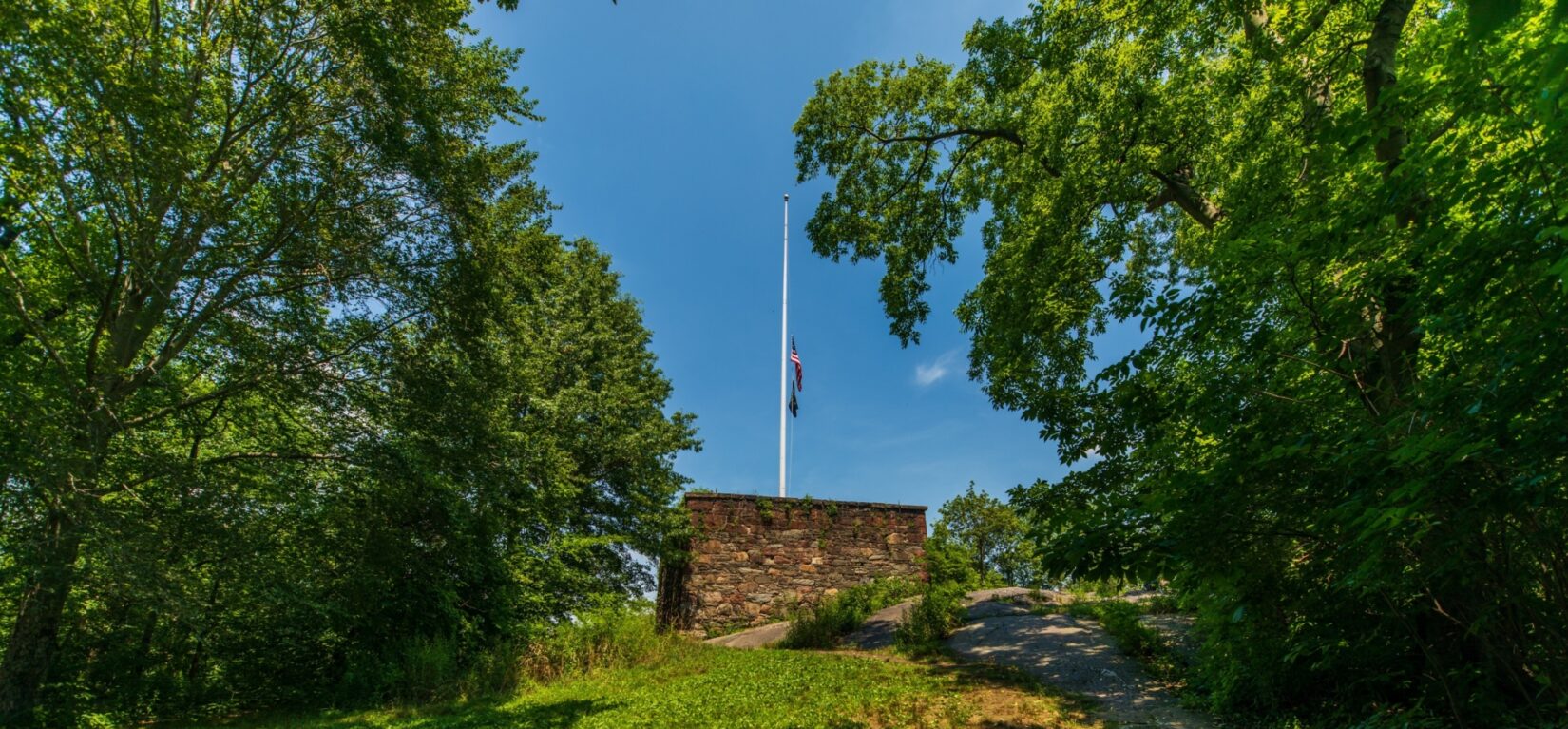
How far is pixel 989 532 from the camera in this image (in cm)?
1845

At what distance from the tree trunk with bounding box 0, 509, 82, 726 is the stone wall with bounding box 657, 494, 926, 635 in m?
9.93

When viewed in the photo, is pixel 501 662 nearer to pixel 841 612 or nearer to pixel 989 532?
pixel 841 612

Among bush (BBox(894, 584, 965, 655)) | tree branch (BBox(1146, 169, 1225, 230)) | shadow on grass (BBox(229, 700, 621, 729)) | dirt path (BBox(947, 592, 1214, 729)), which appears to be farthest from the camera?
bush (BBox(894, 584, 965, 655))

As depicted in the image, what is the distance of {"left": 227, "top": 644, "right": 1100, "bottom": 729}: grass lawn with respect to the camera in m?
6.04

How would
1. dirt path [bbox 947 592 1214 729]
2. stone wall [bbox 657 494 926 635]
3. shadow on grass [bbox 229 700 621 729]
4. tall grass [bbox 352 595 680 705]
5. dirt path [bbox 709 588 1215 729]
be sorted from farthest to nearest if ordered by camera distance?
stone wall [bbox 657 494 926 635] → tall grass [bbox 352 595 680 705] → shadow on grass [bbox 229 700 621 729] → dirt path [bbox 709 588 1215 729] → dirt path [bbox 947 592 1214 729]

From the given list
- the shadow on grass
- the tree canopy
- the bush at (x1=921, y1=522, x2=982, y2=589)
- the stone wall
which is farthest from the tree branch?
the stone wall

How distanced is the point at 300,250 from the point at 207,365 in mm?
2259

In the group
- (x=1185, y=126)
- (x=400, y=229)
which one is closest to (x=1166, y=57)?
(x=1185, y=126)

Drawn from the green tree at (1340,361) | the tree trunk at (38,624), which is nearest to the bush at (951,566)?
the green tree at (1340,361)

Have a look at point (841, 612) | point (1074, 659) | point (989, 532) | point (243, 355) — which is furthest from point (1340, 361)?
point (989, 532)

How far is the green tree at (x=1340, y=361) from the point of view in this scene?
2.66 m

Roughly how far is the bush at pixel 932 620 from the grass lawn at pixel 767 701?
40.7 inches

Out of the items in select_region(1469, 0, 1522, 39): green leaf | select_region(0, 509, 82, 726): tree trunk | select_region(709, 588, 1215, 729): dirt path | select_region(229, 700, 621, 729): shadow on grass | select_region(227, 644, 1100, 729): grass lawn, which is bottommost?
select_region(229, 700, 621, 729): shadow on grass

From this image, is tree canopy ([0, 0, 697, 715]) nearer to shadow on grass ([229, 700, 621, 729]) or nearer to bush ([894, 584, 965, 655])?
shadow on grass ([229, 700, 621, 729])
